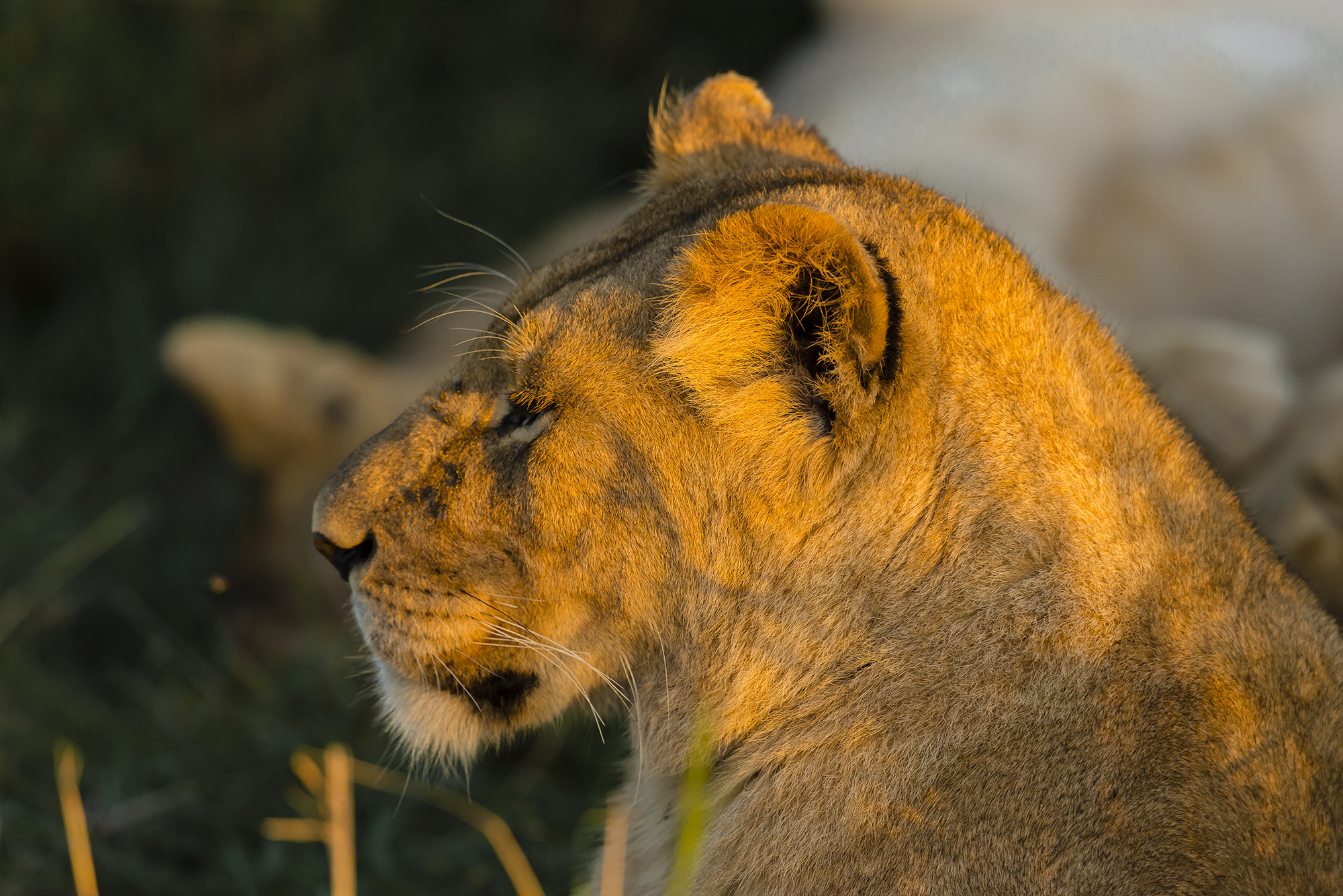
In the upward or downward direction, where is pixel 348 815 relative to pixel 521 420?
downward

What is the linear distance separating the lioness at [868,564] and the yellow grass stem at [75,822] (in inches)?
33.6

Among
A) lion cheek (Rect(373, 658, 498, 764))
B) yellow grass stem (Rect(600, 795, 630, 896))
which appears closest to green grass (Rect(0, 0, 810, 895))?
yellow grass stem (Rect(600, 795, 630, 896))

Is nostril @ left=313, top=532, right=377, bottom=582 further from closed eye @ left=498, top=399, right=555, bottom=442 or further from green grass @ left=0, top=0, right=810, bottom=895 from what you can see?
green grass @ left=0, top=0, right=810, bottom=895

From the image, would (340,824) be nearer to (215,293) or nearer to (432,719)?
(432,719)

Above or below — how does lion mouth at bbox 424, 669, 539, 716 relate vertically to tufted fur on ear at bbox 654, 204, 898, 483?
below

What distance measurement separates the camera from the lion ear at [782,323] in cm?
131

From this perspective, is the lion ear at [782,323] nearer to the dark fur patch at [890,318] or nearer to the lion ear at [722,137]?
the dark fur patch at [890,318]

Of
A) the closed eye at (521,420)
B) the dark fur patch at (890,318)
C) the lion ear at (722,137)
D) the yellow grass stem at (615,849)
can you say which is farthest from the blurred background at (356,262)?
the closed eye at (521,420)

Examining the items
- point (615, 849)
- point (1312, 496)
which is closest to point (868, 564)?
point (615, 849)

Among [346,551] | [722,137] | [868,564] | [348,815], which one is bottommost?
[348,815]

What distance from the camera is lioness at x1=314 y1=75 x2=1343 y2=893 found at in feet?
4.35

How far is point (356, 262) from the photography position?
4.12 metres

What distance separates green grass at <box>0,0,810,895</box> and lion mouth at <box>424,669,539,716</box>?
0.79 m

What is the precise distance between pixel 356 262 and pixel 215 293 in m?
0.47
